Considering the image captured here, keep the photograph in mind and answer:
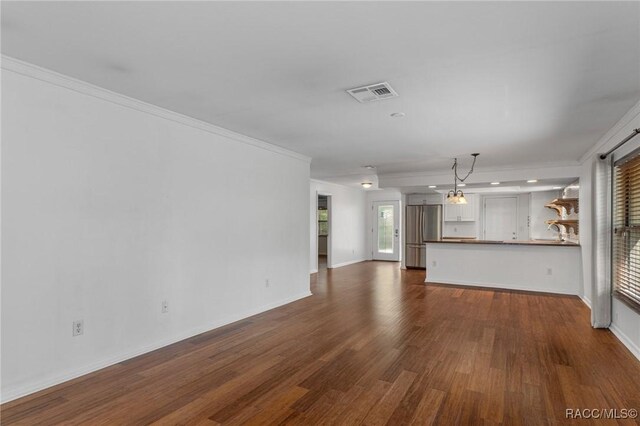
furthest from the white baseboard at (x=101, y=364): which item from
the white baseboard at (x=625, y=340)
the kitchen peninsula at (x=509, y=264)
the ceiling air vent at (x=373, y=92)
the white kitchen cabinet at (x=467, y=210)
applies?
the white kitchen cabinet at (x=467, y=210)

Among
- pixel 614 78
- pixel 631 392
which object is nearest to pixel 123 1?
pixel 614 78

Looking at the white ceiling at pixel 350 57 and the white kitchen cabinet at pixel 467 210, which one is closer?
the white ceiling at pixel 350 57

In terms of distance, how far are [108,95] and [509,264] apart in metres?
7.05

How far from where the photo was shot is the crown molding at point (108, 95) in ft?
8.58

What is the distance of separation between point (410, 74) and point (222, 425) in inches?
111

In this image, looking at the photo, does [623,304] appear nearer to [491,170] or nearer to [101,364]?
[491,170]

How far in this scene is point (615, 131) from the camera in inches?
163

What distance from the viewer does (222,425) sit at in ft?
7.41

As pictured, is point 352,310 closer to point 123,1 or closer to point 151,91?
point 151,91

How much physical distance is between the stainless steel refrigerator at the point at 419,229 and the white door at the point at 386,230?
4.21 ft

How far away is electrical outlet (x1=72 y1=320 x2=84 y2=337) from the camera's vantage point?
2.92 metres

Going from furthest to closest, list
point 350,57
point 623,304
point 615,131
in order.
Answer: point 615,131, point 623,304, point 350,57

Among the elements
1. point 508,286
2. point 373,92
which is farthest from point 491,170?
point 373,92

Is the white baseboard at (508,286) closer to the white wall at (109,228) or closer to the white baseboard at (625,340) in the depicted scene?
the white baseboard at (625,340)
